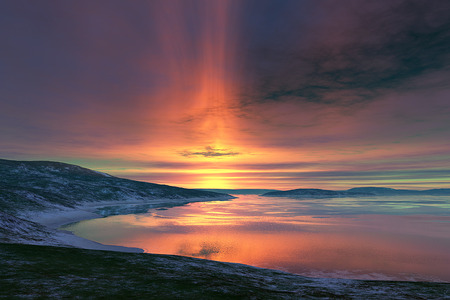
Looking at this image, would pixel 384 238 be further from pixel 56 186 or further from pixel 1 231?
pixel 56 186

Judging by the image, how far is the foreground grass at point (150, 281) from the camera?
49.5ft

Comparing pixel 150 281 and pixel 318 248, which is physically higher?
pixel 150 281

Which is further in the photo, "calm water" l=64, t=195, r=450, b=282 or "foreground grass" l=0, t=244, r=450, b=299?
"calm water" l=64, t=195, r=450, b=282

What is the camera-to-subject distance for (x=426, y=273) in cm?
3048

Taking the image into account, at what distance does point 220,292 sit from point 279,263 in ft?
67.6

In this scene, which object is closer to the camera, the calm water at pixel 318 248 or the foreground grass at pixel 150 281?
the foreground grass at pixel 150 281

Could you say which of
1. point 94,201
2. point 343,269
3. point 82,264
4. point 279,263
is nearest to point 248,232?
point 279,263

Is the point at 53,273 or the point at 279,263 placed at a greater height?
the point at 53,273

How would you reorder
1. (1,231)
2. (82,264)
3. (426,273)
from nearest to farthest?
(82,264)
(426,273)
(1,231)

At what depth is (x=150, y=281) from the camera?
18.7m

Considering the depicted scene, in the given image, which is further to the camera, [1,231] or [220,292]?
[1,231]

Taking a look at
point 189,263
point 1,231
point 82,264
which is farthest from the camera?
point 1,231

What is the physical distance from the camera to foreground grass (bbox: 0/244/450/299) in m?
15.1

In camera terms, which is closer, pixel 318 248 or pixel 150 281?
pixel 150 281
